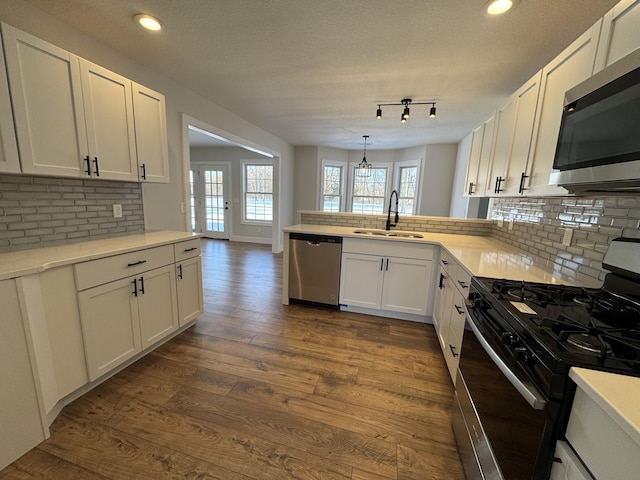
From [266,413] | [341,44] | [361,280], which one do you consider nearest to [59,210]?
[266,413]

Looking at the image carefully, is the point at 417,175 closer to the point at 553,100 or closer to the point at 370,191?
the point at 370,191

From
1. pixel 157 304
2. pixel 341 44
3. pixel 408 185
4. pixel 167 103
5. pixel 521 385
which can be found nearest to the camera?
pixel 521 385

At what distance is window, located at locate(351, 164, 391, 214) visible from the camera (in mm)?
6785

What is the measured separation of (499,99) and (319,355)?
342cm

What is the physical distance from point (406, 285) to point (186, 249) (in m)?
2.20

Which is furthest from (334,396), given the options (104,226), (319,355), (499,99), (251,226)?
(251,226)


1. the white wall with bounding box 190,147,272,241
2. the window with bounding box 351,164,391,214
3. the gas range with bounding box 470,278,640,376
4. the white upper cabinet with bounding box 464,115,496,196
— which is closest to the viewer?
the gas range with bounding box 470,278,640,376

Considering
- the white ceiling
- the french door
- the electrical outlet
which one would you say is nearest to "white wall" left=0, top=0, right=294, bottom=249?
the white ceiling

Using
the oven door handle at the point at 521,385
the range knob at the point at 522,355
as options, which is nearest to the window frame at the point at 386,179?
the oven door handle at the point at 521,385

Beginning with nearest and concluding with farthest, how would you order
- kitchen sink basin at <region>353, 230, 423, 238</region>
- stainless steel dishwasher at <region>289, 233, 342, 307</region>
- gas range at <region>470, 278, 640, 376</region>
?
gas range at <region>470, 278, 640, 376</region>
stainless steel dishwasher at <region>289, 233, 342, 307</region>
kitchen sink basin at <region>353, 230, 423, 238</region>

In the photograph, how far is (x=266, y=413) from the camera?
162cm

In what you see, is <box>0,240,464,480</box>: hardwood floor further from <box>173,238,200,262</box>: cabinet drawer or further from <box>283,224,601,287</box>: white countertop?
<box>283,224,601,287</box>: white countertop

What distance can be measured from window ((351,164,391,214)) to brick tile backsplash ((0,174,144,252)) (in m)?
5.32

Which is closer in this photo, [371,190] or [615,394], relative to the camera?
[615,394]
